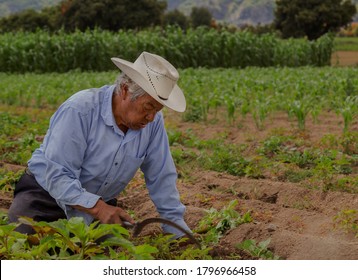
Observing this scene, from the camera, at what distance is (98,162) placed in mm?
4621

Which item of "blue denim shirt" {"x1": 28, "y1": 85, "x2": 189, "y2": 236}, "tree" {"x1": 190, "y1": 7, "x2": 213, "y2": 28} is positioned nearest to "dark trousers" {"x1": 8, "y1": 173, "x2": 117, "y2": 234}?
"blue denim shirt" {"x1": 28, "y1": 85, "x2": 189, "y2": 236}

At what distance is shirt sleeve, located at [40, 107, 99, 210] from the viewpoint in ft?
14.4

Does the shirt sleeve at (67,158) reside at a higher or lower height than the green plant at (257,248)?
higher

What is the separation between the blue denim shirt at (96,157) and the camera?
4418mm

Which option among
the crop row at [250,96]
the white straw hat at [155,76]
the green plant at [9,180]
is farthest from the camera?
the crop row at [250,96]

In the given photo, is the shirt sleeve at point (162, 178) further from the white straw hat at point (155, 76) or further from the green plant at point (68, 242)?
the green plant at point (68, 242)

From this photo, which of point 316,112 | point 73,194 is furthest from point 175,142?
point 73,194

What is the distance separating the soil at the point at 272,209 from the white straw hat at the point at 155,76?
0.98 metres

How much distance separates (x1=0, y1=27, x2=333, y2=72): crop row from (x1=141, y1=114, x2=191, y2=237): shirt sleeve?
1806 centimetres

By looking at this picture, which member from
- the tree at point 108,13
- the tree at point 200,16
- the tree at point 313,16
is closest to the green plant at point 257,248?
the tree at point 108,13

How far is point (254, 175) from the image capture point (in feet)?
24.0

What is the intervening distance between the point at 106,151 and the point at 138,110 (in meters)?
0.39
